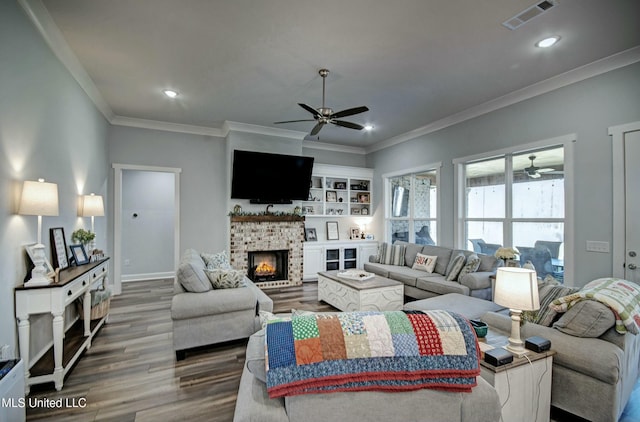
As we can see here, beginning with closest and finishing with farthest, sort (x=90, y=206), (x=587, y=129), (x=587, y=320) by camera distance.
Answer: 1. (x=587, y=320)
2. (x=587, y=129)
3. (x=90, y=206)

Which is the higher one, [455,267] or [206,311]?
[455,267]

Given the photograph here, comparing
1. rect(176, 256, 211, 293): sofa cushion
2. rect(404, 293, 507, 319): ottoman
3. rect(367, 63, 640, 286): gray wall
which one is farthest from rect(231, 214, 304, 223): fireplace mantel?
rect(367, 63, 640, 286): gray wall

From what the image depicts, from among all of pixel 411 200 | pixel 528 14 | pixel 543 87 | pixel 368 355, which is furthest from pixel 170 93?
pixel 543 87

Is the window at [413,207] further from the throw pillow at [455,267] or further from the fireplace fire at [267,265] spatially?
the fireplace fire at [267,265]

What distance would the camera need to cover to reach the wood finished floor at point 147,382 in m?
2.11

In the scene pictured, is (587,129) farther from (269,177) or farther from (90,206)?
(90,206)

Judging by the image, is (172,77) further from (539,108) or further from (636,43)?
(636,43)

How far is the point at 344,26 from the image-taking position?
2697 millimetres

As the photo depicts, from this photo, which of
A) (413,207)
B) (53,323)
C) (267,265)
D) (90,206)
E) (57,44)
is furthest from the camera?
(413,207)

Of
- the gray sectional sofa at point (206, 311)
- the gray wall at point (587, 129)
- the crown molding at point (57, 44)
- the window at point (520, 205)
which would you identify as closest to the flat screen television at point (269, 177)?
the crown molding at point (57, 44)

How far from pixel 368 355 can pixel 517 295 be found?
1223 mm

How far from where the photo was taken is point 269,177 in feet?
18.9

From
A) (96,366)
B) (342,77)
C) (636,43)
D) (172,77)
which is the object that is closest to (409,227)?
(342,77)

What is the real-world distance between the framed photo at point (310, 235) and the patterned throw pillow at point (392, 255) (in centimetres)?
162
